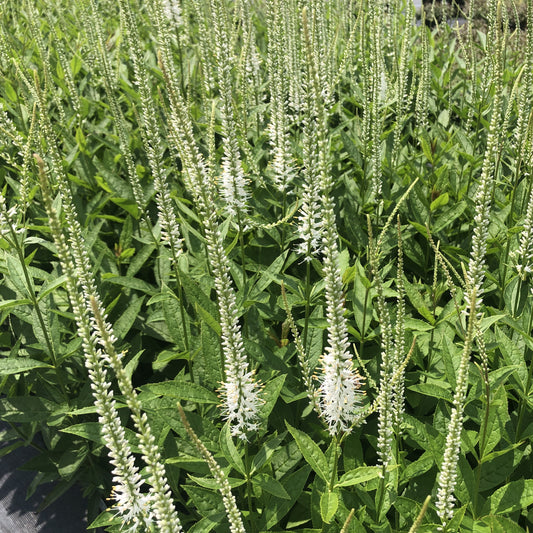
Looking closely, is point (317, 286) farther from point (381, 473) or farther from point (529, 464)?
point (529, 464)

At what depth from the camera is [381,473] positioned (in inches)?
81.0

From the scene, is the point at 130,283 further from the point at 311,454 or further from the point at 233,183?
the point at 311,454

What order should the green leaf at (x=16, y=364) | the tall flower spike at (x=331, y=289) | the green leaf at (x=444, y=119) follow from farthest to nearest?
1. the green leaf at (x=444, y=119)
2. the green leaf at (x=16, y=364)
3. the tall flower spike at (x=331, y=289)

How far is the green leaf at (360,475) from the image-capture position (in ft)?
7.09

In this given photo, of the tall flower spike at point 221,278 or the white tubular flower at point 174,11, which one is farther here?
the white tubular flower at point 174,11

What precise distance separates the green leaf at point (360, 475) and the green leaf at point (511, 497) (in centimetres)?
64

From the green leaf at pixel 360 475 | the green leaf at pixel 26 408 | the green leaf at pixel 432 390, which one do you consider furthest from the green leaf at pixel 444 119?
the green leaf at pixel 26 408

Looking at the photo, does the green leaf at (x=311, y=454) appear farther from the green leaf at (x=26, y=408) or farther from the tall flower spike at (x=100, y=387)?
the green leaf at (x=26, y=408)

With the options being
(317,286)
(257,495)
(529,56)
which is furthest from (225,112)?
(529,56)

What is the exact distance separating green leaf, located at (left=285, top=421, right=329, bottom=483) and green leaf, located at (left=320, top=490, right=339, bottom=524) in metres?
0.11

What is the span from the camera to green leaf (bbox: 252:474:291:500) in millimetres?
2291

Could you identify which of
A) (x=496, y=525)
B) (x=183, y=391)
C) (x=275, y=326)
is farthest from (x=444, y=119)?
(x=496, y=525)

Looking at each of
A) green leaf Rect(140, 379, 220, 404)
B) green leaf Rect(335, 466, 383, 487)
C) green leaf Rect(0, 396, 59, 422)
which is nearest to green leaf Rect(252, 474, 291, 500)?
green leaf Rect(335, 466, 383, 487)

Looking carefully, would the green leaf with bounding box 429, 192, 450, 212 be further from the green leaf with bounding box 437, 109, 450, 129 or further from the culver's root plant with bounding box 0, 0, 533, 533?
the green leaf with bounding box 437, 109, 450, 129
